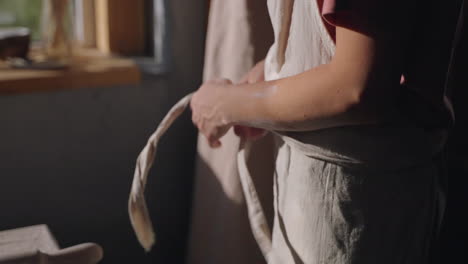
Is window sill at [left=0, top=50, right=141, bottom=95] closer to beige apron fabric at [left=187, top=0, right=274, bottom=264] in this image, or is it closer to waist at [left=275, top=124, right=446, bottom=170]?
beige apron fabric at [left=187, top=0, right=274, bottom=264]

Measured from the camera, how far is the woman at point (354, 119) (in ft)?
2.00

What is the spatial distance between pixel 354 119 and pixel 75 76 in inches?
30.9

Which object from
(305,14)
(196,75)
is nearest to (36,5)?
(196,75)

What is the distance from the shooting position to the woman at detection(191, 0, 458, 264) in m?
0.61

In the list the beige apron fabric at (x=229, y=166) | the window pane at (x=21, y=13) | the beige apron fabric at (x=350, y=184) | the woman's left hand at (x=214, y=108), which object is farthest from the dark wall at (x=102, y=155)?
the beige apron fabric at (x=350, y=184)

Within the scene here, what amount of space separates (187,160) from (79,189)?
0.88 ft

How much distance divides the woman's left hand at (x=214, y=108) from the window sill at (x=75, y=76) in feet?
1.67

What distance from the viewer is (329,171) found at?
0.71 m

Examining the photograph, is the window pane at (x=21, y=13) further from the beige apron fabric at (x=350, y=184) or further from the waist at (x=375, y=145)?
the waist at (x=375, y=145)

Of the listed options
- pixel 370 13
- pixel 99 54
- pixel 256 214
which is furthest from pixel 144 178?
pixel 99 54

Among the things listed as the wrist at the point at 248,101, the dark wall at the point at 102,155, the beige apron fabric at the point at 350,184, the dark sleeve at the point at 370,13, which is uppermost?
the dark sleeve at the point at 370,13

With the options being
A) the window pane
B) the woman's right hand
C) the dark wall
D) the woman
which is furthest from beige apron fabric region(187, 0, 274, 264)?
the window pane

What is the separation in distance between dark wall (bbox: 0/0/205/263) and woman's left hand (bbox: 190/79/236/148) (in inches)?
21.1

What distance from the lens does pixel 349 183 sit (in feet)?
2.30
